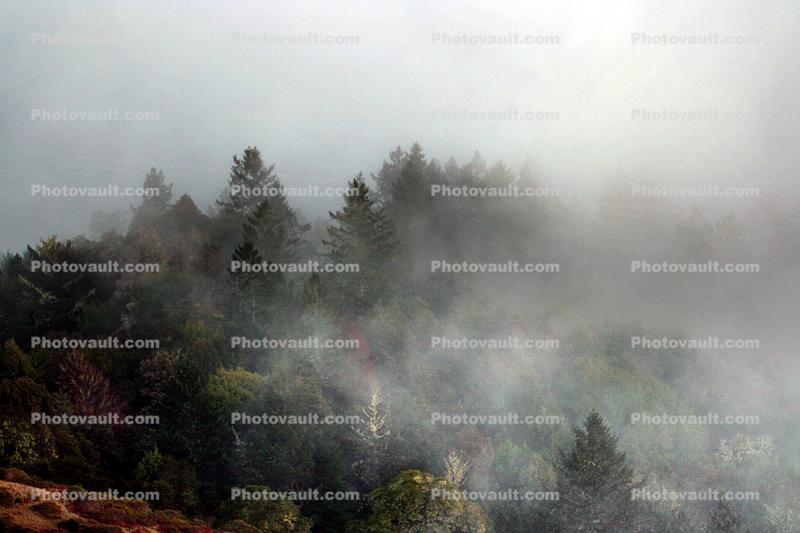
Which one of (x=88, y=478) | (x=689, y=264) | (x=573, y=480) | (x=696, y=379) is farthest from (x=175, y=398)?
(x=689, y=264)

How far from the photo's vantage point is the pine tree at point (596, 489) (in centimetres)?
4391

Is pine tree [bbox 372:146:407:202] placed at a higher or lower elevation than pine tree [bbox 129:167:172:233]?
higher

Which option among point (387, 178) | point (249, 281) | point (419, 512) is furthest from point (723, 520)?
point (387, 178)

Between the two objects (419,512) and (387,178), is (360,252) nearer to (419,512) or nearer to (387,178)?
(387,178)

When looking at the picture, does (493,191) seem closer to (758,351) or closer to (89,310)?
(758,351)

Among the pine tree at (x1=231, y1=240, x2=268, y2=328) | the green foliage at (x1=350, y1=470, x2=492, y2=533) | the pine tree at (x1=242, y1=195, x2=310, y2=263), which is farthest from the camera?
the pine tree at (x1=242, y1=195, x2=310, y2=263)

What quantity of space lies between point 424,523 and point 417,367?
873 inches

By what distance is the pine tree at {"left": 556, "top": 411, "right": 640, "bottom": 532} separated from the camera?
4391 centimetres

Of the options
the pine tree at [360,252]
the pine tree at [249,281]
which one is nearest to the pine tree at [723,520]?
the pine tree at [360,252]

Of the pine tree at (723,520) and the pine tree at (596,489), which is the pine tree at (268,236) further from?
the pine tree at (723,520)

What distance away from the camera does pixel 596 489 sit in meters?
44.0

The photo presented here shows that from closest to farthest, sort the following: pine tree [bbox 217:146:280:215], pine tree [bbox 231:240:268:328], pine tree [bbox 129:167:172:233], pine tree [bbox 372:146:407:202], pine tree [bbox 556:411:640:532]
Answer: pine tree [bbox 556:411:640:532] < pine tree [bbox 231:240:268:328] < pine tree [bbox 217:146:280:215] < pine tree [bbox 129:167:172:233] < pine tree [bbox 372:146:407:202]

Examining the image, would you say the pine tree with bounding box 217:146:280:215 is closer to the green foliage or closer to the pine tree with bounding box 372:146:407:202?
the pine tree with bounding box 372:146:407:202

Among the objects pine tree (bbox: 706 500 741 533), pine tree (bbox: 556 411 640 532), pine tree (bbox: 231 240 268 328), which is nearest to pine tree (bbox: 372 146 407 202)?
pine tree (bbox: 231 240 268 328)
